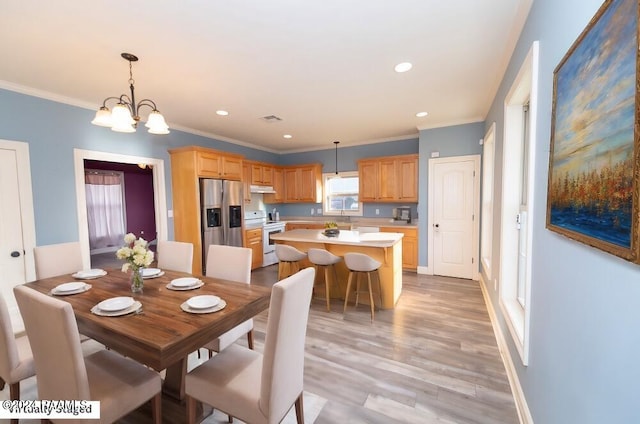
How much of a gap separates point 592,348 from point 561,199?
1.91ft

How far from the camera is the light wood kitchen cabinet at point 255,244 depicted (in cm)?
518

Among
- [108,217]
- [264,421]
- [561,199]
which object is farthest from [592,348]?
[108,217]

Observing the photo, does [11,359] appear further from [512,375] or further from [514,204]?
→ [514,204]

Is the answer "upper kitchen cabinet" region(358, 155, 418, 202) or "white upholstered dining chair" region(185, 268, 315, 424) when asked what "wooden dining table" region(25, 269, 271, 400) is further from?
"upper kitchen cabinet" region(358, 155, 418, 202)

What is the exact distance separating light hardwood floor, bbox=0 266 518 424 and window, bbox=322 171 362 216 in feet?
9.71

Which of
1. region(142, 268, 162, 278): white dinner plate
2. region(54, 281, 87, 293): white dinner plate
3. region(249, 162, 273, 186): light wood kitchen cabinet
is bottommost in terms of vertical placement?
region(142, 268, 162, 278): white dinner plate

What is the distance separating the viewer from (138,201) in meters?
7.20

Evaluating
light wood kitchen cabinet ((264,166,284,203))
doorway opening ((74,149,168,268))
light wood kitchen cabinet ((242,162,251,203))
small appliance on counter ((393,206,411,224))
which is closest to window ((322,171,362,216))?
small appliance on counter ((393,206,411,224))

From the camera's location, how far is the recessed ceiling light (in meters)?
2.51

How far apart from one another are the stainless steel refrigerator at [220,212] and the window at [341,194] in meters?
2.17

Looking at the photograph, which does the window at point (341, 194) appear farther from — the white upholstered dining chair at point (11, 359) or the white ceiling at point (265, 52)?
the white upholstered dining chair at point (11, 359)

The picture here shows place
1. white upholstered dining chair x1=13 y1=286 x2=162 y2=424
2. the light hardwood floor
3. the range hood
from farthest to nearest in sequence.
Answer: the range hood
the light hardwood floor
white upholstered dining chair x1=13 y1=286 x2=162 y2=424

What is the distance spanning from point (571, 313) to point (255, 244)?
4860 mm

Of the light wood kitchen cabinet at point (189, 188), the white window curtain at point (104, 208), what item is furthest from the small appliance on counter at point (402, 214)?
the white window curtain at point (104, 208)
